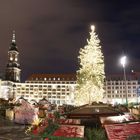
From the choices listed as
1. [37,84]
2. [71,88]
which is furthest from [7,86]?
[71,88]

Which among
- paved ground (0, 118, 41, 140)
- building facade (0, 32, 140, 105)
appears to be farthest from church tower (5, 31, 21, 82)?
paved ground (0, 118, 41, 140)

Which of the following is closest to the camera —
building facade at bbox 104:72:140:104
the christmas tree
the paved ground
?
the paved ground

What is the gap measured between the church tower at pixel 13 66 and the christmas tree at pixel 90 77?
116m

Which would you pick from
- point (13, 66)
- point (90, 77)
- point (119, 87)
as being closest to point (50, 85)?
point (13, 66)

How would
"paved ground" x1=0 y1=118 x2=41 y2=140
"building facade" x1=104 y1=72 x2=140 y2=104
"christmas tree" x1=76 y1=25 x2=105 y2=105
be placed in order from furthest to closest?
"building facade" x1=104 y1=72 x2=140 y2=104, "christmas tree" x1=76 y1=25 x2=105 y2=105, "paved ground" x1=0 y1=118 x2=41 y2=140

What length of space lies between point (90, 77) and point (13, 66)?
117928mm

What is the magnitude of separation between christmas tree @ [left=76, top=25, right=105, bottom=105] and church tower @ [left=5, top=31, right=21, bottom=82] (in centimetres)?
11590

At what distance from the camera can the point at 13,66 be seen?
160375mm

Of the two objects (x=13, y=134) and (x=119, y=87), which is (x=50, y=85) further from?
(x=13, y=134)

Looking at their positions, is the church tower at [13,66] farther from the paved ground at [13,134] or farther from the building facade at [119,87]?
the paved ground at [13,134]

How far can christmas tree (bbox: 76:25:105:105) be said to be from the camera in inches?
1812

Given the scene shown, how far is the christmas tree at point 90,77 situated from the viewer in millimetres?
46031

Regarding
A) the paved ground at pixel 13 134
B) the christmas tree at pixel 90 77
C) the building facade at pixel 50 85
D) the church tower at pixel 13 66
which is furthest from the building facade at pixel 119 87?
the paved ground at pixel 13 134

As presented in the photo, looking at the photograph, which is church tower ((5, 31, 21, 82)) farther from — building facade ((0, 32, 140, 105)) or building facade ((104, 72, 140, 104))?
building facade ((104, 72, 140, 104))
